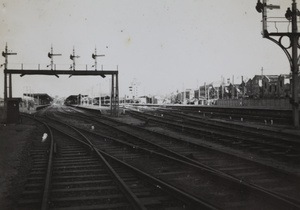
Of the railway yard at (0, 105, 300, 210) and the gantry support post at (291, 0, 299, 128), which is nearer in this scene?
the railway yard at (0, 105, 300, 210)

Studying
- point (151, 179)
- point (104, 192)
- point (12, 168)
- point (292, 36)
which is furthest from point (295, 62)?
point (12, 168)

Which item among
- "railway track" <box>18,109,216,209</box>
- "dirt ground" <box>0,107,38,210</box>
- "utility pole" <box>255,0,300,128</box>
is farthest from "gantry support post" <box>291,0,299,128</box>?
"dirt ground" <box>0,107,38,210</box>

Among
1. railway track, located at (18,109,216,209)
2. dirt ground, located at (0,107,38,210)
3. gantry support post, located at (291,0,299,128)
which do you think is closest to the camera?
railway track, located at (18,109,216,209)

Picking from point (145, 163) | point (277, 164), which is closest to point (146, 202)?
point (145, 163)

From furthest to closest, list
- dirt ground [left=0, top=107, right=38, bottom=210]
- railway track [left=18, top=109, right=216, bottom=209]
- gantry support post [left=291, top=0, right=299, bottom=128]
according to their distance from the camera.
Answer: gantry support post [left=291, top=0, right=299, bottom=128] → dirt ground [left=0, top=107, right=38, bottom=210] → railway track [left=18, top=109, right=216, bottom=209]

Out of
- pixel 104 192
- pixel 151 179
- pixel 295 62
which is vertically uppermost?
pixel 295 62

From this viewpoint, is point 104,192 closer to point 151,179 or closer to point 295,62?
point 151,179

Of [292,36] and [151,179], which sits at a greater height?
[292,36]

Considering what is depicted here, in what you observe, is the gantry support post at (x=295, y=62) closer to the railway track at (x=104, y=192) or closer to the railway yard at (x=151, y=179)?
the railway yard at (x=151, y=179)

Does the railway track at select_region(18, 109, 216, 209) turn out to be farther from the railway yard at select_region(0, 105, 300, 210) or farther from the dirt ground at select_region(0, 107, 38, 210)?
the dirt ground at select_region(0, 107, 38, 210)

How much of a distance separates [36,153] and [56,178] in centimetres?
391

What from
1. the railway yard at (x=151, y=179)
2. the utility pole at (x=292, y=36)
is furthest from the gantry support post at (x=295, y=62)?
the railway yard at (x=151, y=179)

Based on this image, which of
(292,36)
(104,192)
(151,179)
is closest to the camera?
(104,192)

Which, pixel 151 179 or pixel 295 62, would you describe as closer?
pixel 151 179
